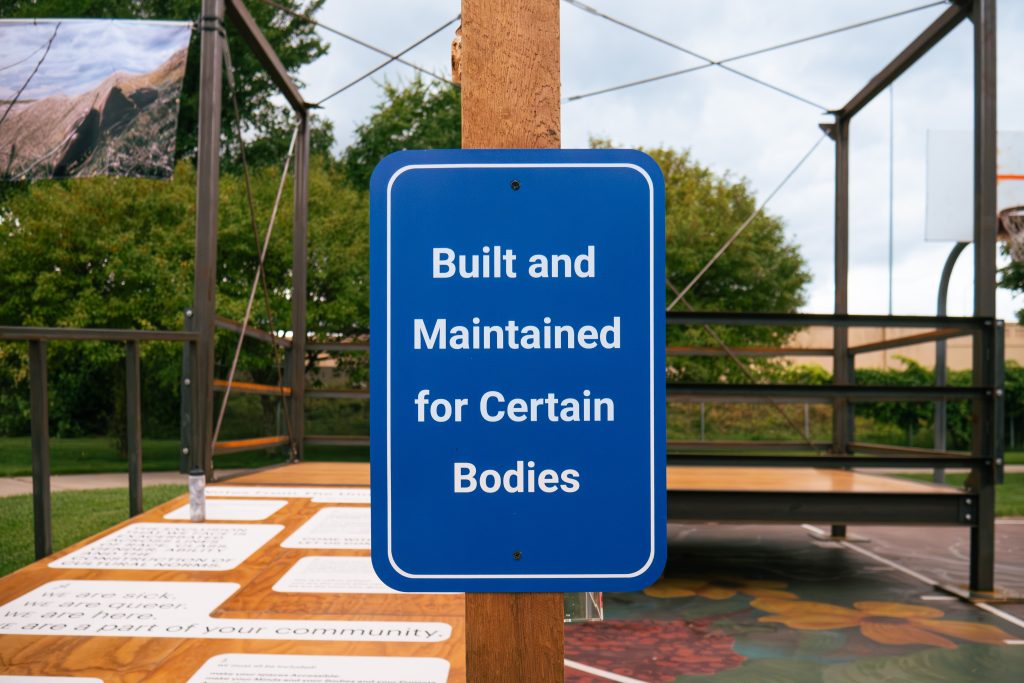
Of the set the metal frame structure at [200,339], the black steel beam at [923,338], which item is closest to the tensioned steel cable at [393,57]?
the metal frame structure at [200,339]

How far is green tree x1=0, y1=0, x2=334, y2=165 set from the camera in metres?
20.1

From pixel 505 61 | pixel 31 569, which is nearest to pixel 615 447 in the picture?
pixel 505 61

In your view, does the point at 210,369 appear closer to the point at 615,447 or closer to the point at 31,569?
the point at 31,569

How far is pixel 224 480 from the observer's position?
16.9 feet

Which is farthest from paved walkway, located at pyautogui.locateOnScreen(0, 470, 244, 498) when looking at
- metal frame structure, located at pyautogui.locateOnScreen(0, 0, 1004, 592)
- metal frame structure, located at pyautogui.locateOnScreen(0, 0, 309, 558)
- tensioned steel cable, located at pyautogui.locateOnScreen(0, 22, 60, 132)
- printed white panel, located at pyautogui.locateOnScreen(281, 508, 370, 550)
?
printed white panel, located at pyautogui.locateOnScreen(281, 508, 370, 550)

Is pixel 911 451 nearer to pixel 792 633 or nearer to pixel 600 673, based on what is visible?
pixel 792 633

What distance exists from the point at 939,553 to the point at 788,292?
13.9 meters

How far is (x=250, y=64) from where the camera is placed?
21094mm

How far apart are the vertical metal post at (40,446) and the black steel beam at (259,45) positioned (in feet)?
10.1

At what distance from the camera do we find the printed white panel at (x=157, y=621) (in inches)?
92.7

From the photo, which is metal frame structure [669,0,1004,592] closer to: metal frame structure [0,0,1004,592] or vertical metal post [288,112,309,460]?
metal frame structure [0,0,1004,592]

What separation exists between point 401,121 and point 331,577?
18.3 meters

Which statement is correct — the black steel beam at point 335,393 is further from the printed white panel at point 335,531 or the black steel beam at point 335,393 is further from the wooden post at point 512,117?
the wooden post at point 512,117

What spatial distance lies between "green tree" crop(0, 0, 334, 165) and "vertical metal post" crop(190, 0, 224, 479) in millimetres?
15660
